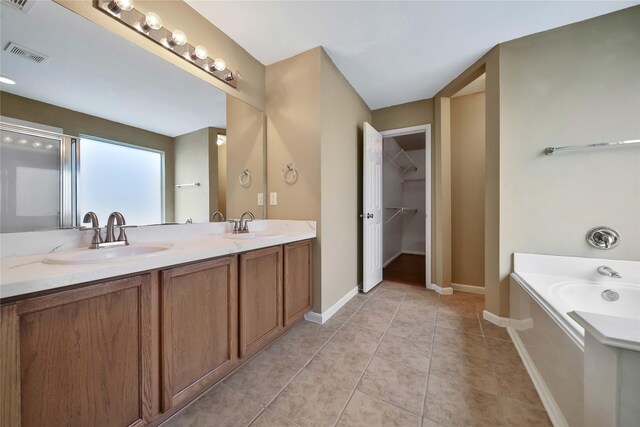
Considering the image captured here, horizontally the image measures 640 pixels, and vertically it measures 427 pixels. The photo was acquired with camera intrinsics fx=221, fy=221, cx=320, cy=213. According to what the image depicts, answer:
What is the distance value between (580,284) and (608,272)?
8.5 inches

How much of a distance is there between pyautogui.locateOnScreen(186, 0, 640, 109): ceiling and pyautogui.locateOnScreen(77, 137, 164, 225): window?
1.16 metres

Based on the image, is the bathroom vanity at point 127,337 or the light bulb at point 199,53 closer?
the bathroom vanity at point 127,337

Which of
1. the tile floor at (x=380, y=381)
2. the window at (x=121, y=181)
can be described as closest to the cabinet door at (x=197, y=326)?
the tile floor at (x=380, y=381)

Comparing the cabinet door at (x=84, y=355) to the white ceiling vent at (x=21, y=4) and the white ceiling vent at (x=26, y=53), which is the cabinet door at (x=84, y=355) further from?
the white ceiling vent at (x=21, y=4)

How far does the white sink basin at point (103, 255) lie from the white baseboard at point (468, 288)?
10.1ft

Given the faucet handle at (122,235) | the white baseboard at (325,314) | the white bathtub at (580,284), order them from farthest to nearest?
the white baseboard at (325,314) → the white bathtub at (580,284) → the faucet handle at (122,235)

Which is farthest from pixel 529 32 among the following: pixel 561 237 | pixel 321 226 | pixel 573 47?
pixel 321 226

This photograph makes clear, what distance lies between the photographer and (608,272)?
5.03ft

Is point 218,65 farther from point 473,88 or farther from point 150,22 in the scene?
point 473,88

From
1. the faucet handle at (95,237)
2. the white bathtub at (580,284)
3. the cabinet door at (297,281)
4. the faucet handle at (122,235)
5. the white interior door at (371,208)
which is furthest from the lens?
the white interior door at (371,208)

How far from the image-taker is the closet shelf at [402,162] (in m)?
4.41

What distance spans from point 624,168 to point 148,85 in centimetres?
334

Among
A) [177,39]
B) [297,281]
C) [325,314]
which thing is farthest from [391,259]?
[177,39]

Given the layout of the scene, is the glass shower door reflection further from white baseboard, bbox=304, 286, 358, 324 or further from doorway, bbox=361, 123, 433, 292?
doorway, bbox=361, 123, 433, 292
